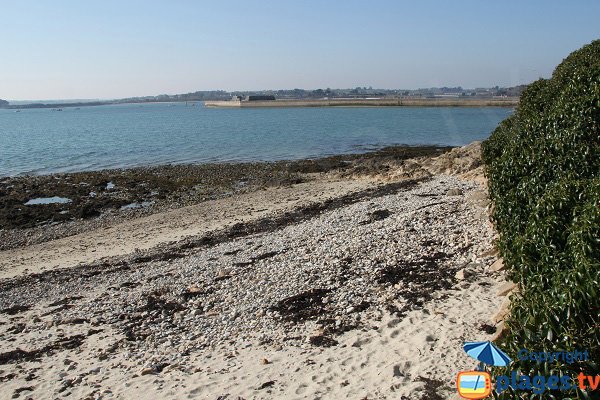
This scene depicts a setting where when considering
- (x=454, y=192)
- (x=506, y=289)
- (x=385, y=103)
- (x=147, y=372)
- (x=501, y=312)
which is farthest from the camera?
(x=385, y=103)

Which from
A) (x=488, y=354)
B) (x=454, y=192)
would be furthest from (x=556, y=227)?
(x=454, y=192)

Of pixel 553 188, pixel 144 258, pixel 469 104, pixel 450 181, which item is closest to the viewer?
pixel 553 188

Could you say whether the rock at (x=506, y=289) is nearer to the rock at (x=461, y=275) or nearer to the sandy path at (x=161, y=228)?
the rock at (x=461, y=275)

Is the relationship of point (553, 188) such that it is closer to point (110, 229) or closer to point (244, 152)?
point (110, 229)

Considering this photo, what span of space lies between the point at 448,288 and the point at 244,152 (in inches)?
1290

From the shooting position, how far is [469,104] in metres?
107

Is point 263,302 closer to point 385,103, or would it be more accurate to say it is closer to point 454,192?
point 454,192

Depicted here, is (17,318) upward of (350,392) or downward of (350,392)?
downward

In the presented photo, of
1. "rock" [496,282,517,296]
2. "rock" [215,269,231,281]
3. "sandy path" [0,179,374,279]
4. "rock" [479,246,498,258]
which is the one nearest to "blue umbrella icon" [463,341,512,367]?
"rock" [496,282,517,296]

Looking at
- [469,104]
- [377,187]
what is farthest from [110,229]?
[469,104]

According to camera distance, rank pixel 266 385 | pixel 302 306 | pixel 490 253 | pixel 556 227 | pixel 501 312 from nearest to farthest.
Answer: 1. pixel 556 227
2. pixel 266 385
3. pixel 501 312
4. pixel 302 306
5. pixel 490 253

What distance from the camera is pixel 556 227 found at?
15.8ft

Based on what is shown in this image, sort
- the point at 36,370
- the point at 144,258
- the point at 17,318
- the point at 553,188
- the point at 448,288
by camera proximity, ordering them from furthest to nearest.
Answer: the point at 144,258 < the point at 17,318 < the point at 448,288 < the point at 36,370 < the point at 553,188

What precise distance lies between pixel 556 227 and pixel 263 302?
5312 millimetres
